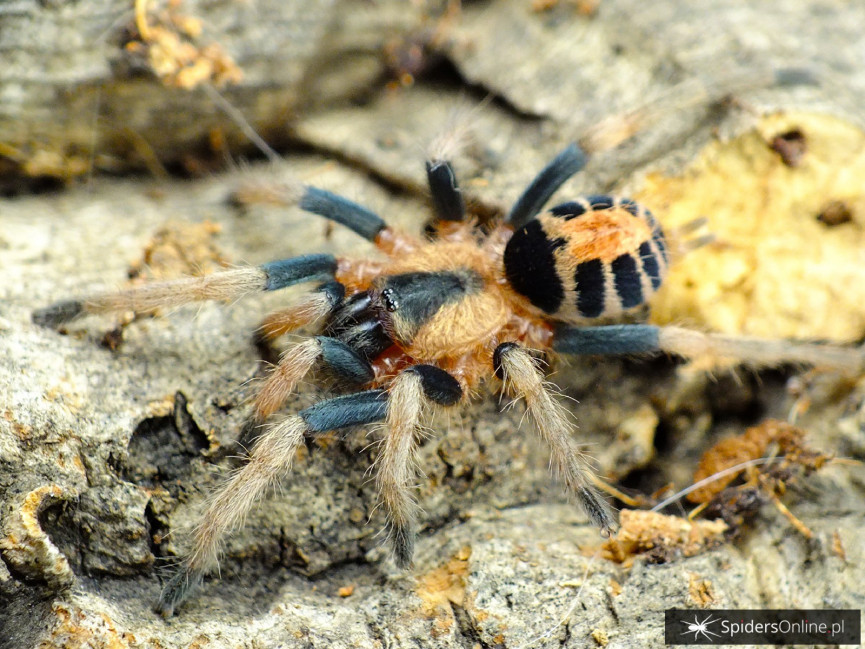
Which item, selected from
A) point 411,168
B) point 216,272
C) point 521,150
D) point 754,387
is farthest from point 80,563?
point 754,387

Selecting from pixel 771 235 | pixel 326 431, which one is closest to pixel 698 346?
pixel 771 235

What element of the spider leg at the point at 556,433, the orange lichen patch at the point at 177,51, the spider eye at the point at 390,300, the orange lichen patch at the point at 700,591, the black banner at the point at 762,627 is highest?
the orange lichen patch at the point at 177,51

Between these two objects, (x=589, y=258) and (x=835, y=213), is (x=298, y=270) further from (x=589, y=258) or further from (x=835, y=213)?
(x=835, y=213)

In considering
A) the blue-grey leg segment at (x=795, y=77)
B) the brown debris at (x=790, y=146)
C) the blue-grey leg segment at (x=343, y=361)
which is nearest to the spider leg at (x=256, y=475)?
the blue-grey leg segment at (x=343, y=361)

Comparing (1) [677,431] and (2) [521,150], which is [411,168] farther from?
(1) [677,431]

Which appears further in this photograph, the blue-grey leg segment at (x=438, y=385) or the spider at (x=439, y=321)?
the blue-grey leg segment at (x=438, y=385)

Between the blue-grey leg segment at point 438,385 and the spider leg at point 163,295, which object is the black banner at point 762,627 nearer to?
the blue-grey leg segment at point 438,385

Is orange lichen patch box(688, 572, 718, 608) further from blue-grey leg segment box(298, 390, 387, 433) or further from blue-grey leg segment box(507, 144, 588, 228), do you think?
blue-grey leg segment box(507, 144, 588, 228)
